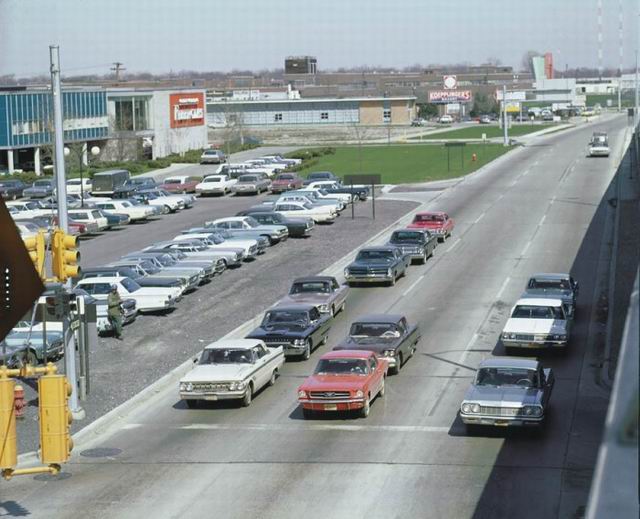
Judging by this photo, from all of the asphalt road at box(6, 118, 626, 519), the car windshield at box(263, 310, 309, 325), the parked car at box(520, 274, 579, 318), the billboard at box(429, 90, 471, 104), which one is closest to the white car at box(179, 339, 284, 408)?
the asphalt road at box(6, 118, 626, 519)

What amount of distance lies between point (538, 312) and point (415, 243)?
47.3 feet

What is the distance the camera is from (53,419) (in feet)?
44.0

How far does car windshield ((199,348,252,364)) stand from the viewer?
994 inches

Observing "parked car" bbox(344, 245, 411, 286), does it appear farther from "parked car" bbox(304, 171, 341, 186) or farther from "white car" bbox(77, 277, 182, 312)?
"parked car" bbox(304, 171, 341, 186)

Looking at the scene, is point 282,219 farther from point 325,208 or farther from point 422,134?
point 422,134

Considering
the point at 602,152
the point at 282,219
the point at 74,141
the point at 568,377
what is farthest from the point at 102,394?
the point at 602,152

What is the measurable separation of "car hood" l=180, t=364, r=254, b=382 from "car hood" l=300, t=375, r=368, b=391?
165 centimetres

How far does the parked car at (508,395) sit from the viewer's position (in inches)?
832

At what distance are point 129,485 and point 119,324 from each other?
12408 mm

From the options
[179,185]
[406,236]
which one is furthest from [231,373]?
[179,185]

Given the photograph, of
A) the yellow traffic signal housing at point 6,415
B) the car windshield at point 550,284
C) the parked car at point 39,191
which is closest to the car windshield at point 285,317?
the car windshield at point 550,284

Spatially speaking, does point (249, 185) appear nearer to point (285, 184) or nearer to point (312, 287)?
point (285, 184)

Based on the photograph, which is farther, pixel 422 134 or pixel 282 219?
pixel 422 134

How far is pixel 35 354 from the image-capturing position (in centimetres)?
2764
